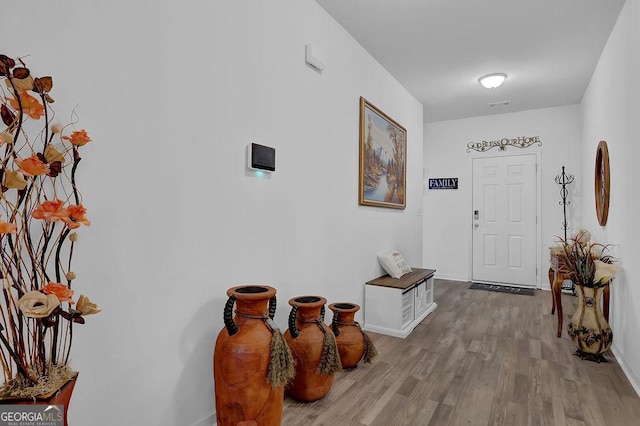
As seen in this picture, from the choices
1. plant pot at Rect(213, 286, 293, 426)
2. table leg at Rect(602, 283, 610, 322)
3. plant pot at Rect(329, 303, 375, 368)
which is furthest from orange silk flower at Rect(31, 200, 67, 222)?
table leg at Rect(602, 283, 610, 322)

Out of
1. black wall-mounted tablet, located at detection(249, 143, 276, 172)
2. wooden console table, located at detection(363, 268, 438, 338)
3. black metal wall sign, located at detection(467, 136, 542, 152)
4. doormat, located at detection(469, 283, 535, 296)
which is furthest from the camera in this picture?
black metal wall sign, located at detection(467, 136, 542, 152)

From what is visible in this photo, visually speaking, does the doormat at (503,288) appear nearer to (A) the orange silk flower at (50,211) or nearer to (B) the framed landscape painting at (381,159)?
(B) the framed landscape painting at (381,159)

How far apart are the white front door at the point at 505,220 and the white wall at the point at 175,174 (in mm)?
3950

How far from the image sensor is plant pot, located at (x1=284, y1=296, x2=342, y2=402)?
79.7 inches

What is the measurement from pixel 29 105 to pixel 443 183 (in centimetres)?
584

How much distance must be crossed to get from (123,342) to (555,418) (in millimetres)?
2165

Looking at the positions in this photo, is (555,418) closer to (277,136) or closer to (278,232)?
(278,232)

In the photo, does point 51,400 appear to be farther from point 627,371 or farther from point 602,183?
point 602,183

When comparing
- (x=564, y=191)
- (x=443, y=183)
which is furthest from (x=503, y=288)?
(x=443, y=183)

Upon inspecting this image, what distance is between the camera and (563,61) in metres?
3.70

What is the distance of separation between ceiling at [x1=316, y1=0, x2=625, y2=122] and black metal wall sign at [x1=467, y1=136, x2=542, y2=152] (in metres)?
0.80

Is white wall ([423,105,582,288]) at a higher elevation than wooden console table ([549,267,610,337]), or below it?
higher

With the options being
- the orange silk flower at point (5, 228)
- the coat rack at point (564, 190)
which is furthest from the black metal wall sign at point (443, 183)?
the orange silk flower at point (5, 228)

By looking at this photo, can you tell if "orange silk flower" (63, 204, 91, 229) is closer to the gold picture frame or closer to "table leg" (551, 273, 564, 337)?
"table leg" (551, 273, 564, 337)
